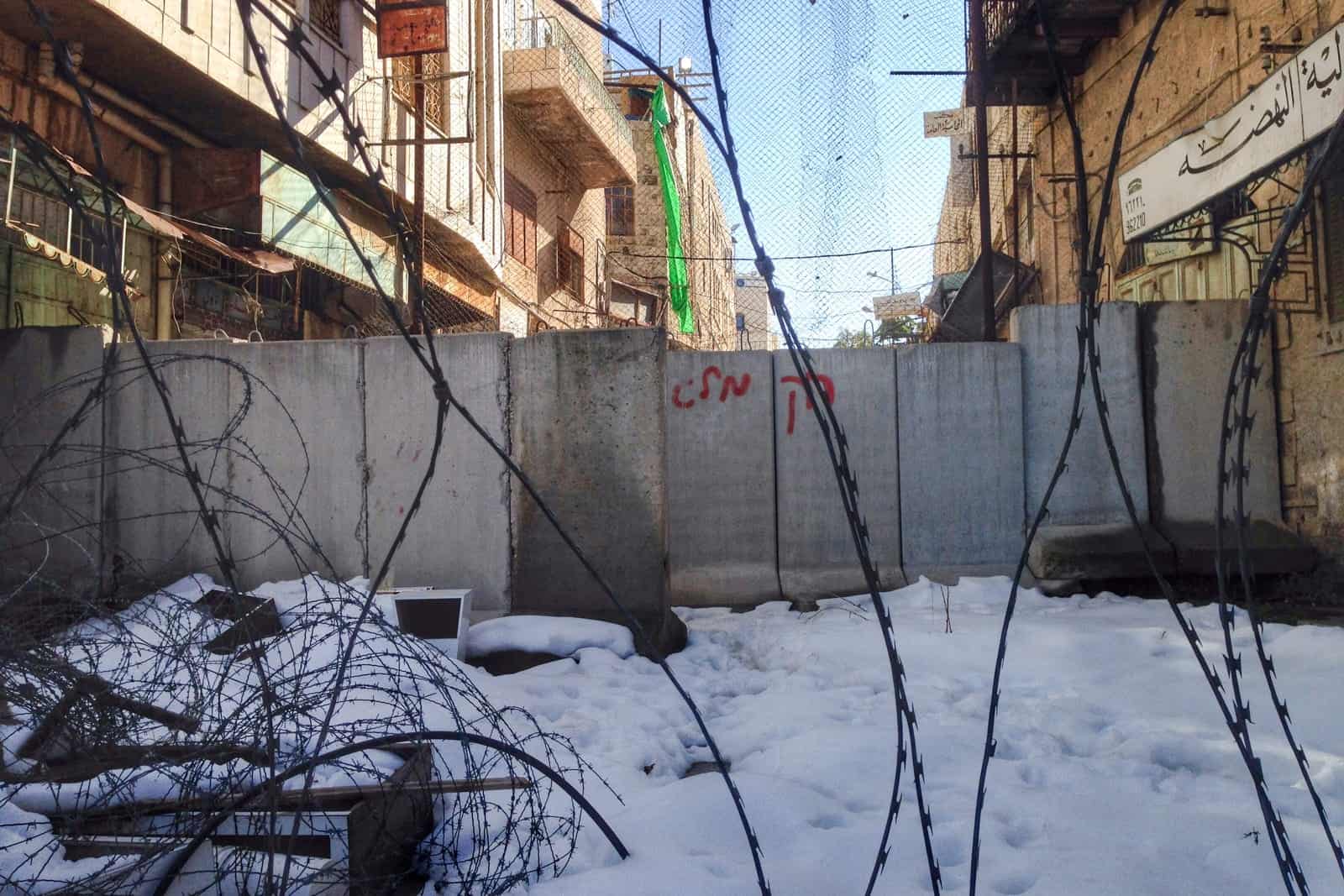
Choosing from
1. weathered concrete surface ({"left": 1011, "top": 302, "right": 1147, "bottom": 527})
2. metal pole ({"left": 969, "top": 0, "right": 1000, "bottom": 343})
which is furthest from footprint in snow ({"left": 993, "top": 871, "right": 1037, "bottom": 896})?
metal pole ({"left": 969, "top": 0, "right": 1000, "bottom": 343})

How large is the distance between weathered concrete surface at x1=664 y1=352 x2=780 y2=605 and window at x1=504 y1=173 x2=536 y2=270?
1077 centimetres

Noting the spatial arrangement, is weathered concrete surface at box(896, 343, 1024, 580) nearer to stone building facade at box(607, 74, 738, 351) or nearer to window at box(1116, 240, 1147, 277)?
window at box(1116, 240, 1147, 277)

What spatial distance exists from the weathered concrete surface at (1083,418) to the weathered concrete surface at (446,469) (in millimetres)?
3924

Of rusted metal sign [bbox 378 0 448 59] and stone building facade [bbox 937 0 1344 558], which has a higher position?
rusted metal sign [bbox 378 0 448 59]

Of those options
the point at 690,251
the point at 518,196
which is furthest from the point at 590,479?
the point at 690,251

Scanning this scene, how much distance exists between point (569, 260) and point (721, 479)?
1467 cm

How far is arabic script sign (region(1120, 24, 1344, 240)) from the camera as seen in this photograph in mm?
5992

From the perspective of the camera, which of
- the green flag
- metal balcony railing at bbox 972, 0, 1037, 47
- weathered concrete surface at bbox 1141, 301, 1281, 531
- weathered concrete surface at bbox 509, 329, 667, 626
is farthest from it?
the green flag

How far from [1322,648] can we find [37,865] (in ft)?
18.0

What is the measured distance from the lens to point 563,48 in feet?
56.3

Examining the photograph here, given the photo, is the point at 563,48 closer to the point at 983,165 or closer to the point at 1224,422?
the point at 983,165

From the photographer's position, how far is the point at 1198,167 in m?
7.54

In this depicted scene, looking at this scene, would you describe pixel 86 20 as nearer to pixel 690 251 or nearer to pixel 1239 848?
pixel 1239 848

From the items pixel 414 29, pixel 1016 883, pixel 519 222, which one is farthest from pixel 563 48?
pixel 1016 883
